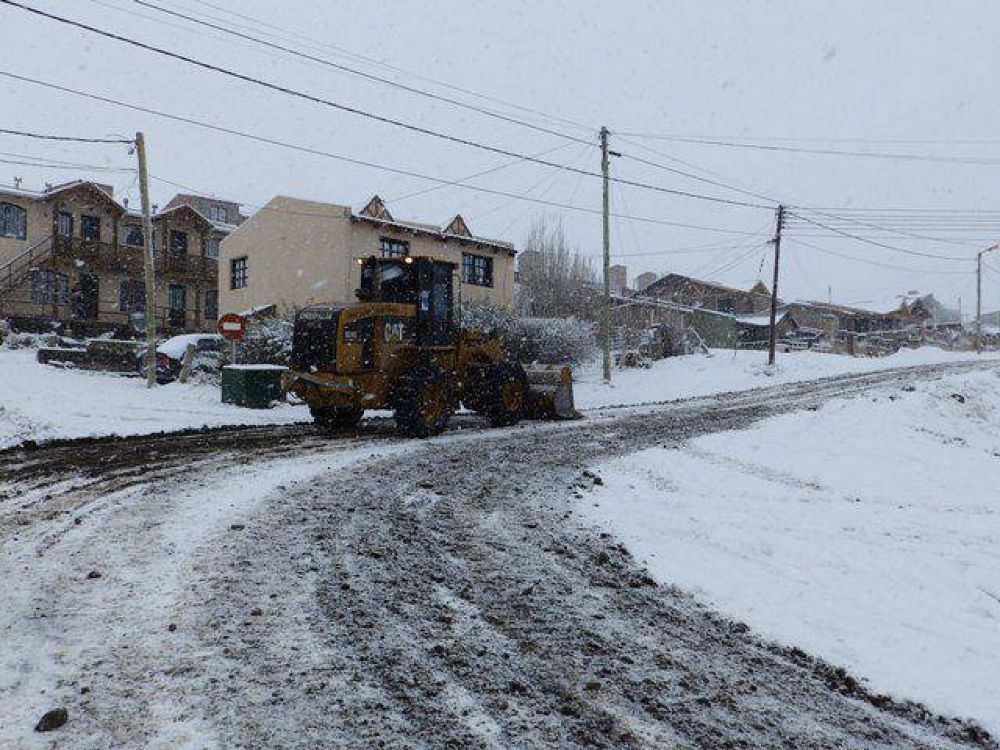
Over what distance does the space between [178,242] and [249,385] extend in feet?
87.1

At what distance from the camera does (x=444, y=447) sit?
10383 mm

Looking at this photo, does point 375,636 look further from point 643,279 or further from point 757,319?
A: point 643,279

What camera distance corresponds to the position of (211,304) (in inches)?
1551

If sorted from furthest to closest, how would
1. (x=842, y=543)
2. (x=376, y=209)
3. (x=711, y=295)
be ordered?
(x=711, y=295)
(x=376, y=209)
(x=842, y=543)

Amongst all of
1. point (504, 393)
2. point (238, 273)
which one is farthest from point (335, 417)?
point (238, 273)

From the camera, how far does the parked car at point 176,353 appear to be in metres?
20.0

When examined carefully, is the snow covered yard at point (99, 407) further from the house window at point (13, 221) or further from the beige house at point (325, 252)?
the house window at point (13, 221)

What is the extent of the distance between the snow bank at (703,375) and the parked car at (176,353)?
37.7 ft

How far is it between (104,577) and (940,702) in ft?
15.9

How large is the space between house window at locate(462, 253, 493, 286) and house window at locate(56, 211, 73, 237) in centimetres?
2027

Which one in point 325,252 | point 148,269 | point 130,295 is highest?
point 325,252

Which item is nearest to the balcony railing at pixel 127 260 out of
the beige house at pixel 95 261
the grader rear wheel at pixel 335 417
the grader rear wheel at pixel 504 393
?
the beige house at pixel 95 261

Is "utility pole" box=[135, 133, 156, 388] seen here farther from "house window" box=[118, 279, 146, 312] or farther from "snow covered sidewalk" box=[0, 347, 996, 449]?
"house window" box=[118, 279, 146, 312]

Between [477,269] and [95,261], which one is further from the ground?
[95,261]
